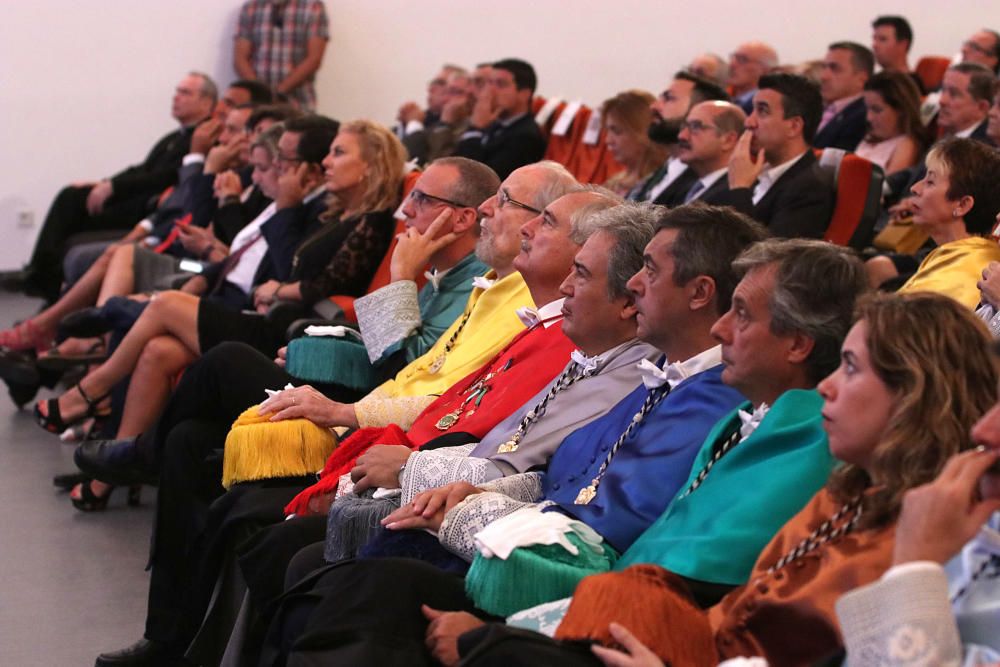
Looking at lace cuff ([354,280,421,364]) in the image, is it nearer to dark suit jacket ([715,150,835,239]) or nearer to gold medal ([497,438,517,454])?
gold medal ([497,438,517,454])

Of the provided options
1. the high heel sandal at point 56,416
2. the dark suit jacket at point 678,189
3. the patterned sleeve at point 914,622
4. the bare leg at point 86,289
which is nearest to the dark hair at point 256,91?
the bare leg at point 86,289

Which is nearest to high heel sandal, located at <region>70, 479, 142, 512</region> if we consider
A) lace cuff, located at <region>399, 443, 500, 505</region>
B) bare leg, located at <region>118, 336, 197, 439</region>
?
bare leg, located at <region>118, 336, 197, 439</region>

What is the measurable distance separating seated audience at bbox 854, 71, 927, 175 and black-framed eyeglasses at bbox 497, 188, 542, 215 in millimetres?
2934

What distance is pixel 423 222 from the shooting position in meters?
3.98

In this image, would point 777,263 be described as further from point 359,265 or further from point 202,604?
point 359,265

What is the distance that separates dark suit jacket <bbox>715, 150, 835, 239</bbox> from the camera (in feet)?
15.1

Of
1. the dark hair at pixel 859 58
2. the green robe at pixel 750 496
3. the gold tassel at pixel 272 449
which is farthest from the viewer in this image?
the dark hair at pixel 859 58

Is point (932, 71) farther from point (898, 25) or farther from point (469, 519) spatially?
point (469, 519)

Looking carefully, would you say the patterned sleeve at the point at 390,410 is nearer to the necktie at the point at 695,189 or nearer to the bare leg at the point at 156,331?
the bare leg at the point at 156,331

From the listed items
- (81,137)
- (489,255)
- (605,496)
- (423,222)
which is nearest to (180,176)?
(81,137)

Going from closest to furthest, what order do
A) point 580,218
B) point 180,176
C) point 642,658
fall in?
point 642,658
point 580,218
point 180,176

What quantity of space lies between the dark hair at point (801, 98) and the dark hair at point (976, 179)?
61.5 inches

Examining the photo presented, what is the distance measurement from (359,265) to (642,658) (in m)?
2.84

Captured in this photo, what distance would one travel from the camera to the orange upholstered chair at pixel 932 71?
7758 millimetres
